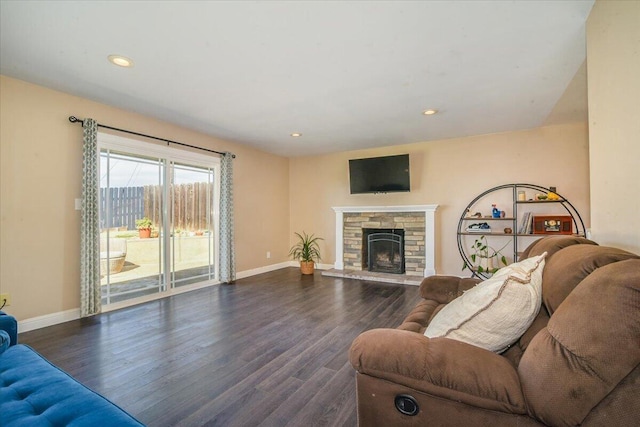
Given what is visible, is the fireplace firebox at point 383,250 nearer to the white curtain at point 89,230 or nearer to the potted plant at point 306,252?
the potted plant at point 306,252

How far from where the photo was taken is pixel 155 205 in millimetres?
4207

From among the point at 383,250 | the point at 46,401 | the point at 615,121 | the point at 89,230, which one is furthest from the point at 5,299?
the point at 383,250

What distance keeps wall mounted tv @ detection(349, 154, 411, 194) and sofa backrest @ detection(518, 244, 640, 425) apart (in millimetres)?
4520

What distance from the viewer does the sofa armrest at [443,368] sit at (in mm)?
987

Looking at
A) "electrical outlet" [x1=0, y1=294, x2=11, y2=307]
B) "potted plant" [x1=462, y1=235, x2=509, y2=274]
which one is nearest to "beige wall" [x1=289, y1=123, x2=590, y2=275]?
"potted plant" [x1=462, y1=235, x2=509, y2=274]

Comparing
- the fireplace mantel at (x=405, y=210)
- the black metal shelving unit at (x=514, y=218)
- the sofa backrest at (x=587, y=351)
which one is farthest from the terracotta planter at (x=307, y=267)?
the sofa backrest at (x=587, y=351)

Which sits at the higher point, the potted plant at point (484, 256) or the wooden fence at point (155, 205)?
the wooden fence at point (155, 205)

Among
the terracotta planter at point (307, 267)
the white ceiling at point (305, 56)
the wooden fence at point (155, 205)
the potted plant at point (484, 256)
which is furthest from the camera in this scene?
the terracotta planter at point (307, 267)

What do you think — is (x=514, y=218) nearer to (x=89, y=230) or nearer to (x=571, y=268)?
(x=571, y=268)

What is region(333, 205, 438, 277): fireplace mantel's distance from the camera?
521 centimetres

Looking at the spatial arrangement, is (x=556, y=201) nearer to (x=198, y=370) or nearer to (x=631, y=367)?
(x=631, y=367)

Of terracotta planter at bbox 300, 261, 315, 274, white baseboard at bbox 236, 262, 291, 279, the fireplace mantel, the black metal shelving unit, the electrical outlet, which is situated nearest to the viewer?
the electrical outlet

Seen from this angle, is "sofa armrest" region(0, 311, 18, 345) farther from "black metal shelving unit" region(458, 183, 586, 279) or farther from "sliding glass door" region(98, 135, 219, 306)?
"black metal shelving unit" region(458, 183, 586, 279)

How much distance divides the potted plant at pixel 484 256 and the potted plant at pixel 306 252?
282 cm
